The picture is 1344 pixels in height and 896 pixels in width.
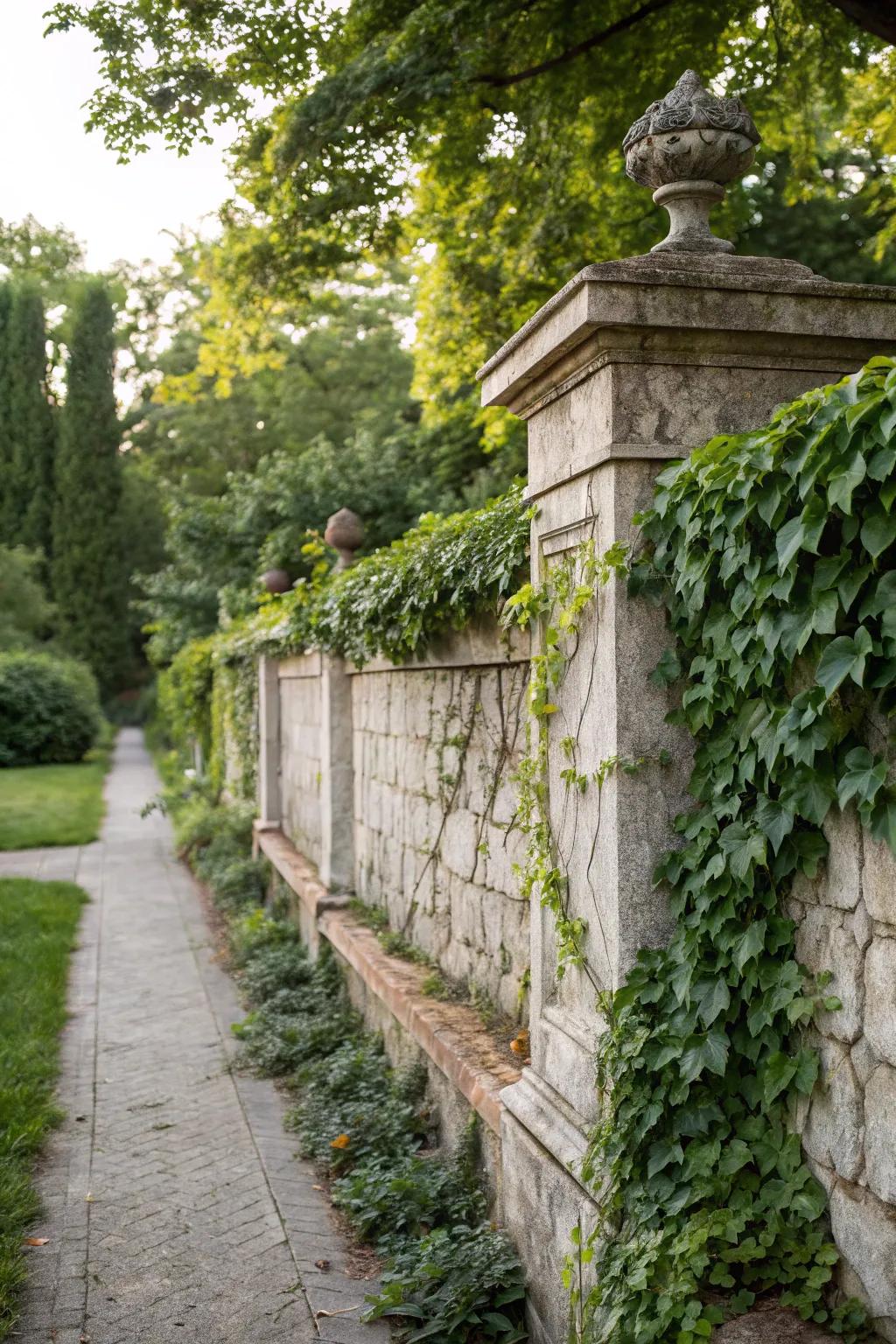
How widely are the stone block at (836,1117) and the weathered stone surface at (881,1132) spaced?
26mm

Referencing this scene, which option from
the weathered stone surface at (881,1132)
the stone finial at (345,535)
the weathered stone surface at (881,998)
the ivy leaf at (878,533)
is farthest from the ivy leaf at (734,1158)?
the stone finial at (345,535)

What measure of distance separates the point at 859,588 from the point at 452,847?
3159 millimetres

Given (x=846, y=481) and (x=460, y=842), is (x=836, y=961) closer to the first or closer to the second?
(x=846, y=481)

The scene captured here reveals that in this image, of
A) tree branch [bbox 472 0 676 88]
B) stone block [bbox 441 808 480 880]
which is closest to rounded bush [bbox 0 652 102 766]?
tree branch [bbox 472 0 676 88]

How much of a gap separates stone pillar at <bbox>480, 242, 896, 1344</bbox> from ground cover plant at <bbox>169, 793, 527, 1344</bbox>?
1.20 ft

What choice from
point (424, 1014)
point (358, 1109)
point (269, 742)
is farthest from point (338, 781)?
point (269, 742)

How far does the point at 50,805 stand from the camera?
17484 millimetres

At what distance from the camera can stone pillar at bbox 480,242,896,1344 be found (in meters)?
2.83

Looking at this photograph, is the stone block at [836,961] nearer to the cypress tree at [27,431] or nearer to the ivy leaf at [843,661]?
the ivy leaf at [843,661]

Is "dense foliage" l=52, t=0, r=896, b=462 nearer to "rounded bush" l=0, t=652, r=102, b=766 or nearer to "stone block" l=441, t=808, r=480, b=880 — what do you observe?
"stone block" l=441, t=808, r=480, b=880

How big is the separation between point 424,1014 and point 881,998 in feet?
8.79

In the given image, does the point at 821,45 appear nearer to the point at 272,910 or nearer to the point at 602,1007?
the point at 272,910

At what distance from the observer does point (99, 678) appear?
41000 millimetres

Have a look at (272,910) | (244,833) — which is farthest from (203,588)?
(272,910)
